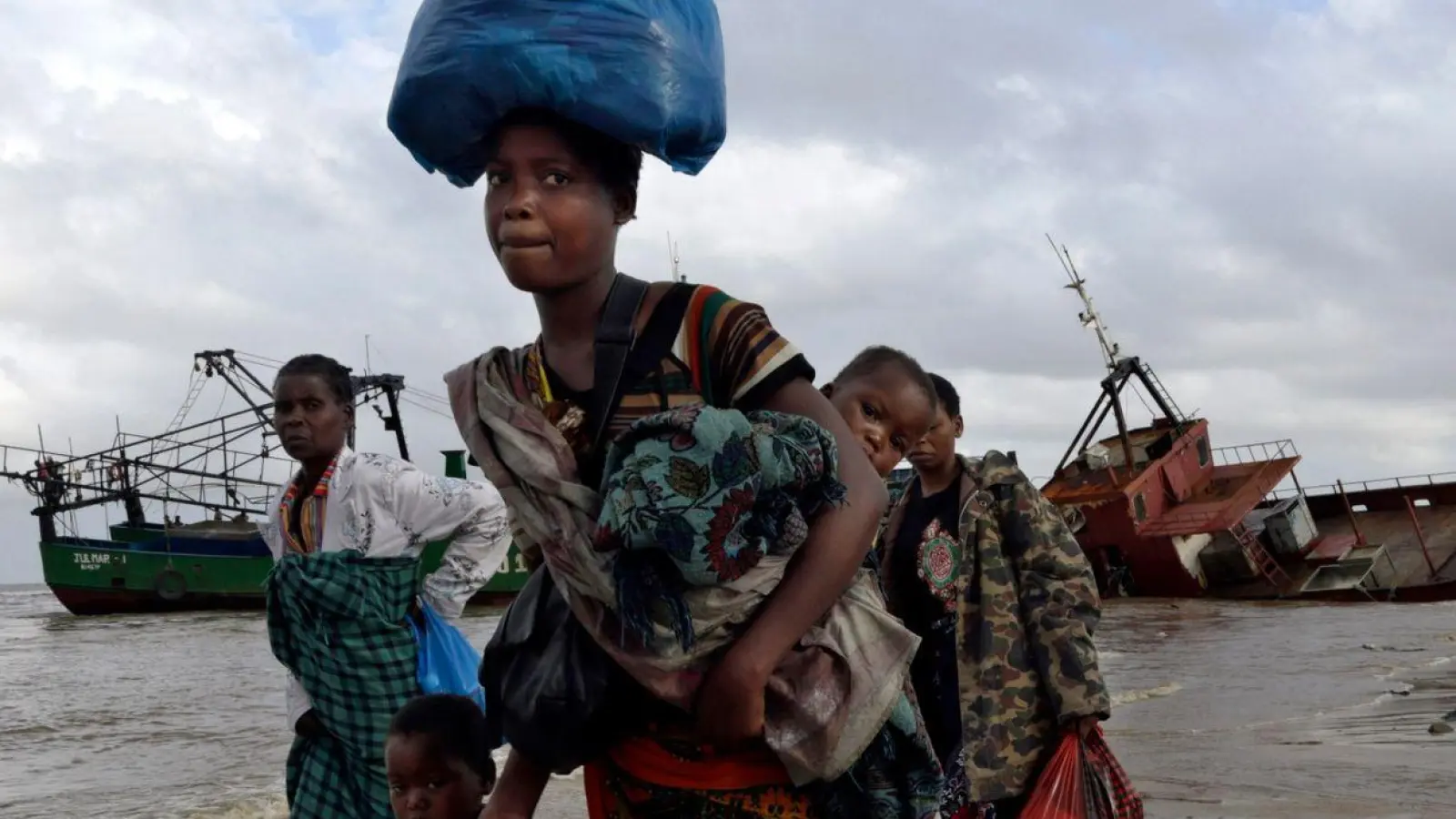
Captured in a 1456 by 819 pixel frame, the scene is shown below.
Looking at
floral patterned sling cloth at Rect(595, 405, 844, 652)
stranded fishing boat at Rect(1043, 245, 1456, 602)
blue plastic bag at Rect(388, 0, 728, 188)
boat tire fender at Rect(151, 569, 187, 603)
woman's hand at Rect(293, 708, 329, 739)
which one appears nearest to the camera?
floral patterned sling cloth at Rect(595, 405, 844, 652)

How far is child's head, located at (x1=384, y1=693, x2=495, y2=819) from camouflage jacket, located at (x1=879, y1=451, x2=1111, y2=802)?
1.47 meters

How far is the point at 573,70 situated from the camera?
4.63 ft

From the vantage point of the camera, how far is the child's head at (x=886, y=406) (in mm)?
2574

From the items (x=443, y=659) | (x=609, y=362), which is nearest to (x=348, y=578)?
(x=443, y=659)

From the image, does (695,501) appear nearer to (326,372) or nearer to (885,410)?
(885,410)

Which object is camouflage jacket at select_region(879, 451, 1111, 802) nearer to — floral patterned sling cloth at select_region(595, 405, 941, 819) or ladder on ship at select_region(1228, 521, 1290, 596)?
floral patterned sling cloth at select_region(595, 405, 941, 819)

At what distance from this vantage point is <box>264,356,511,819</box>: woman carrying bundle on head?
3.24 meters

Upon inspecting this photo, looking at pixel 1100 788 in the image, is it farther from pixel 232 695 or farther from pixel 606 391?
pixel 232 695

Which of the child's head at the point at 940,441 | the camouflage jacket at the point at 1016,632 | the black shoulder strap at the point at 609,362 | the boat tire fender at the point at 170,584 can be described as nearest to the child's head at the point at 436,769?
the black shoulder strap at the point at 609,362

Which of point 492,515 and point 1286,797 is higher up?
point 492,515

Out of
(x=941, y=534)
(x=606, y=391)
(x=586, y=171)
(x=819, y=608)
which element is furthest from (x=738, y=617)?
(x=941, y=534)

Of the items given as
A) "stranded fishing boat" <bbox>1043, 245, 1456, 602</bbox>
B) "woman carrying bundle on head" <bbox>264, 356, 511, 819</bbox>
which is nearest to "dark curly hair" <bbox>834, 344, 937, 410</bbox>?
"woman carrying bundle on head" <bbox>264, 356, 511, 819</bbox>

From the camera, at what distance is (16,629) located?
29547 mm

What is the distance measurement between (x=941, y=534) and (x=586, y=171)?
239cm
